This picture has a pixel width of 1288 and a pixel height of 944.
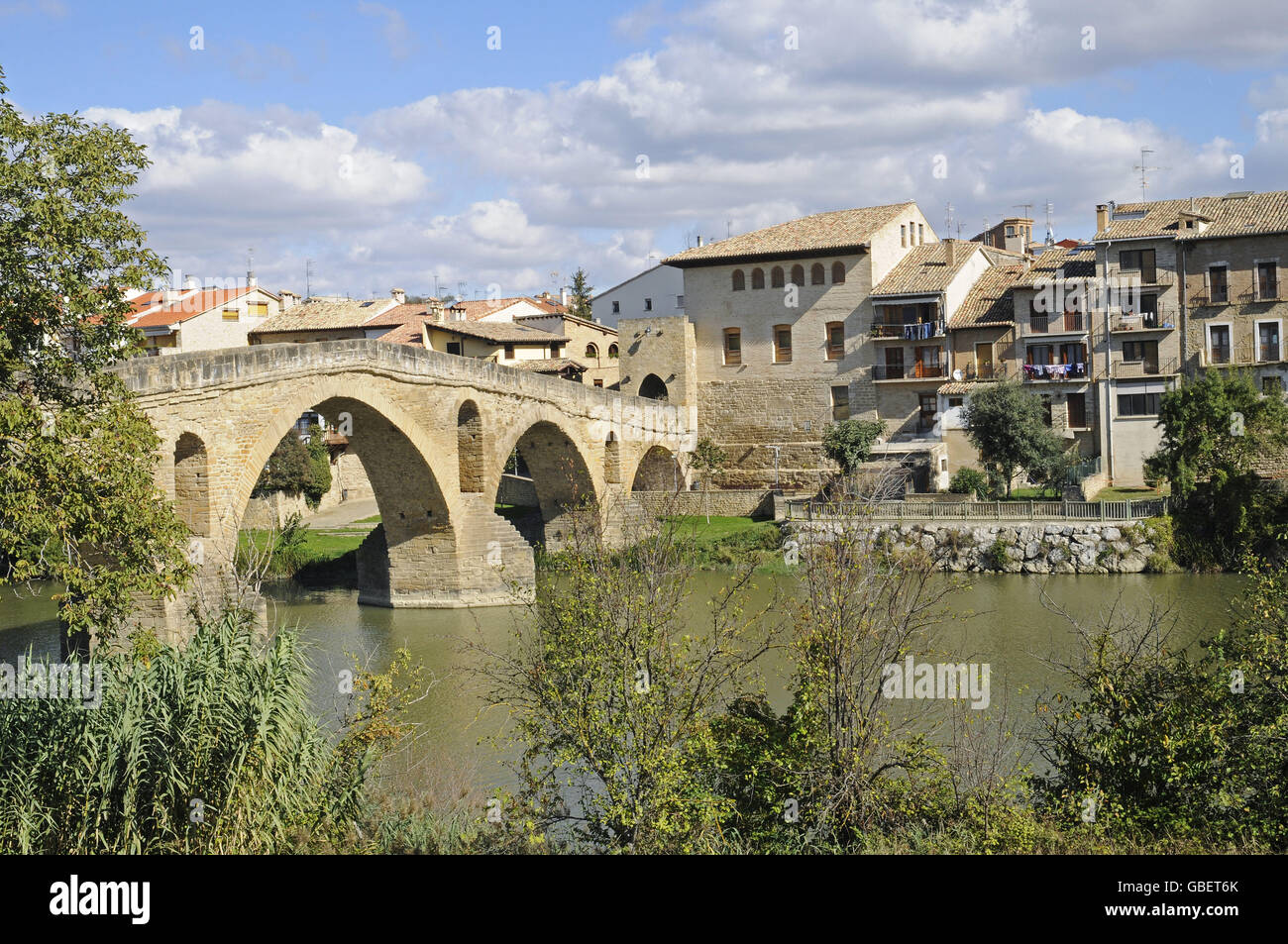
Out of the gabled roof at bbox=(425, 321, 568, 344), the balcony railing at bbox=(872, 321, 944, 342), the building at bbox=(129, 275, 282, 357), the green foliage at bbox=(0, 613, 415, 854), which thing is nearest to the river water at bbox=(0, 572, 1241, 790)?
the green foliage at bbox=(0, 613, 415, 854)

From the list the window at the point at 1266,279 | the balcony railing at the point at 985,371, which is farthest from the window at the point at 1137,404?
the window at the point at 1266,279

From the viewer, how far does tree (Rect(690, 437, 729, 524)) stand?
48.8 metres

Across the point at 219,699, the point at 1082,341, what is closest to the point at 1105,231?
the point at 1082,341

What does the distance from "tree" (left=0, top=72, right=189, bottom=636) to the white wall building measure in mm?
46259

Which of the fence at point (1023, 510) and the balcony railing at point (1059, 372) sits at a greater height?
the balcony railing at point (1059, 372)

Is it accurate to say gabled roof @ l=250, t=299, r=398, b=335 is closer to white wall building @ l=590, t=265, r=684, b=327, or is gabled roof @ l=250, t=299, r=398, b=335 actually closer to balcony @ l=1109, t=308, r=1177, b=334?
white wall building @ l=590, t=265, r=684, b=327

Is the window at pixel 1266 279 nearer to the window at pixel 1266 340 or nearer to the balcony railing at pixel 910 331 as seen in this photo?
the window at pixel 1266 340

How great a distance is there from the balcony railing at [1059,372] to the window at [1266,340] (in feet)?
16.5

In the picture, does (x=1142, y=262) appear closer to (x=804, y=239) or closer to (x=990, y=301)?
(x=990, y=301)

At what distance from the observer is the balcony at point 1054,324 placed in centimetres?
4200

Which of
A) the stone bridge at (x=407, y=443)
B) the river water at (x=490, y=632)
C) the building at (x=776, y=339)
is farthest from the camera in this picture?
the building at (x=776, y=339)

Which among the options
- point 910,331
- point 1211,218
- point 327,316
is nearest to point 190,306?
point 327,316

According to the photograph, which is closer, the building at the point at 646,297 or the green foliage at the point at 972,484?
the green foliage at the point at 972,484

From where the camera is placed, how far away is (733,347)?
49844 millimetres
